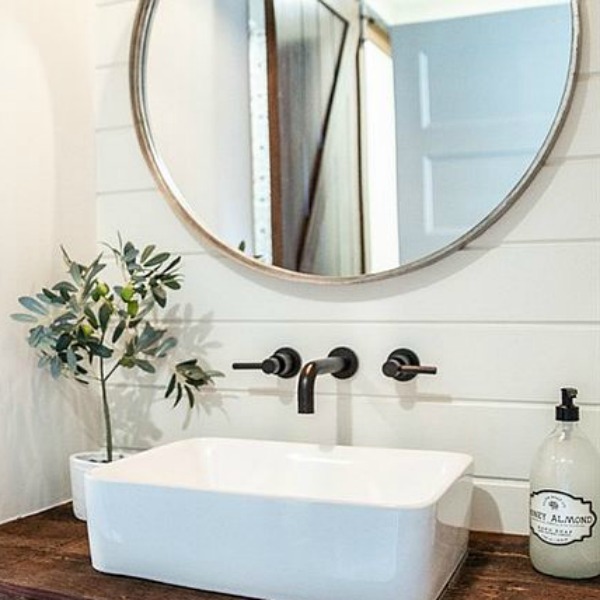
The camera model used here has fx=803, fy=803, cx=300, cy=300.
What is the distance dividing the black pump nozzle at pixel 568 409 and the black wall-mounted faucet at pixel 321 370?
33 centimetres

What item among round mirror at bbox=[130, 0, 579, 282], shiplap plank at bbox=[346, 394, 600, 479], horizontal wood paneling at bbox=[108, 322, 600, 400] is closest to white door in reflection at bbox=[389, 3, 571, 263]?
round mirror at bbox=[130, 0, 579, 282]

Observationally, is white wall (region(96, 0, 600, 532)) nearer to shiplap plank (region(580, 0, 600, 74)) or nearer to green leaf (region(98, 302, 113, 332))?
shiplap plank (region(580, 0, 600, 74))

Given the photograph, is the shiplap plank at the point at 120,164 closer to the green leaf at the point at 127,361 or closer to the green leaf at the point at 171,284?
the green leaf at the point at 171,284

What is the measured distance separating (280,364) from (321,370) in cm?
12

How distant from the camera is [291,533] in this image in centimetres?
92

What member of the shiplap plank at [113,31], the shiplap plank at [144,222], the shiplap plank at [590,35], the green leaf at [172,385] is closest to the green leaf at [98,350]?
the green leaf at [172,385]

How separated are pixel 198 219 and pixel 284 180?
0.55 feet

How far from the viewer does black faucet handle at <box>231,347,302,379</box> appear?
4.24 feet

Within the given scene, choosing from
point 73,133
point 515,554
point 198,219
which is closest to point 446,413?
point 515,554

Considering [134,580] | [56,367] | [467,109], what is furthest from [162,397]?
[467,109]

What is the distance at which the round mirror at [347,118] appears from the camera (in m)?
1.18

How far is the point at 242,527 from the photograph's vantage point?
0.95 metres

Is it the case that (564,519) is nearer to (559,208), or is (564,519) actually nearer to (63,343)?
(559,208)

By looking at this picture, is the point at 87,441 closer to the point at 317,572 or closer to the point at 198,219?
the point at 198,219
